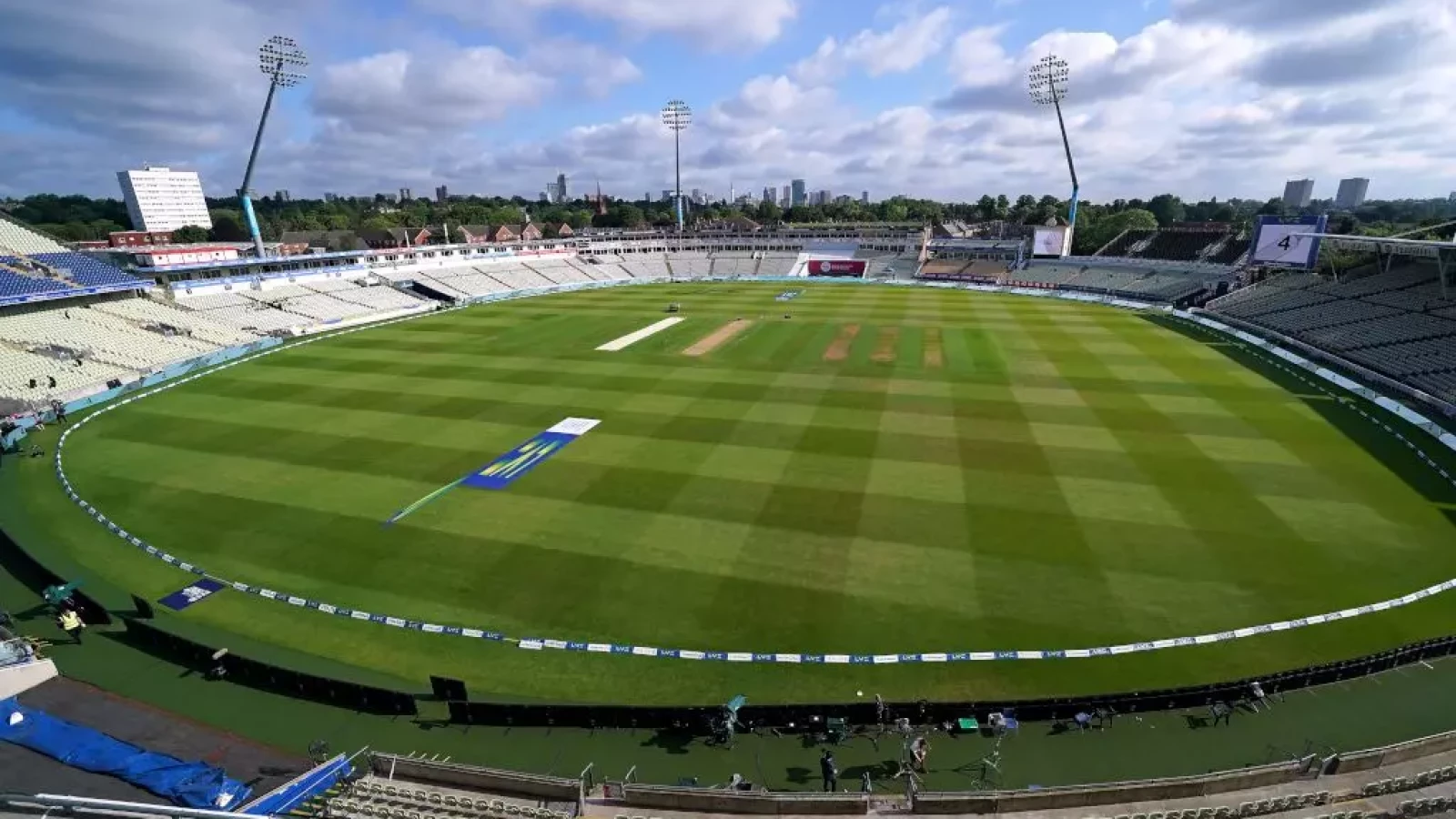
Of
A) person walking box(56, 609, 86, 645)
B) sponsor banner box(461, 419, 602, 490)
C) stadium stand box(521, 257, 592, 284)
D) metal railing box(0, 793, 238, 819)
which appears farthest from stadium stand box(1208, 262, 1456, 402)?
stadium stand box(521, 257, 592, 284)

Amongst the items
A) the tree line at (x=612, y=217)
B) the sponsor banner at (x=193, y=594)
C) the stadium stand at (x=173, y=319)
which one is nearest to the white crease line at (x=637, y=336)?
the stadium stand at (x=173, y=319)

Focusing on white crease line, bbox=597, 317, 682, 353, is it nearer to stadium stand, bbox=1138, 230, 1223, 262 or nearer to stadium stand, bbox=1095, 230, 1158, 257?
stadium stand, bbox=1138, 230, 1223, 262

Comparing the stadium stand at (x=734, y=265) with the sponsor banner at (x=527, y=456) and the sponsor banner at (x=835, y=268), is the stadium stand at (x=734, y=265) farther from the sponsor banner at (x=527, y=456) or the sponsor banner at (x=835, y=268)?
the sponsor banner at (x=527, y=456)

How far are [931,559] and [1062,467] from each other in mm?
10058

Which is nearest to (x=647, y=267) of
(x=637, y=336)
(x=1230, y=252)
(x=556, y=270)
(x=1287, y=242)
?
(x=556, y=270)

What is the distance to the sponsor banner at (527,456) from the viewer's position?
91.4 ft

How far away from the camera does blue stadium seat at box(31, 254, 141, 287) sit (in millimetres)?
54438

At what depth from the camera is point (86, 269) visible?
55.9 metres

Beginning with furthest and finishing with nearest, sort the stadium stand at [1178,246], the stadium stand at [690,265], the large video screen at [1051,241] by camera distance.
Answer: the stadium stand at [690,265] < the large video screen at [1051,241] < the stadium stand at [1178,246]

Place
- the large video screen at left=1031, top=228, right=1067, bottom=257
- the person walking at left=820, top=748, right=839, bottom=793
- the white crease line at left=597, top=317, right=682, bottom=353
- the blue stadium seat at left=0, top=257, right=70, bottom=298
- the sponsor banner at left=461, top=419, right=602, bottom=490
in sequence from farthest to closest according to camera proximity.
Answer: the large video screen at left=1031, top=228, right=1067, bottom=257, the white crease line at left=597, top=317, right=682, bottom=353, the blue stadium seat at left=0, top=257, right=70, bottom=298, the sponsor banner at left=461, top=419, right=602, bottom=490, the person walking at left=820, top=748, right=839, bottom=793

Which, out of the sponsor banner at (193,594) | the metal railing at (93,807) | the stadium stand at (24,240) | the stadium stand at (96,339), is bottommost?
the sponsor banner at (193,594)

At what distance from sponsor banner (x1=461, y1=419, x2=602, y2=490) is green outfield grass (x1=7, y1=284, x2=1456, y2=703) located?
2.51 feet

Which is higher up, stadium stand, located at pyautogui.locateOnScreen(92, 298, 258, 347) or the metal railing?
stadium stand, located at pyautogui.locateOnScreen(92, 298, 258, 347)

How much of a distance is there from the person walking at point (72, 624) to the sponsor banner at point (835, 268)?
3795 inches
